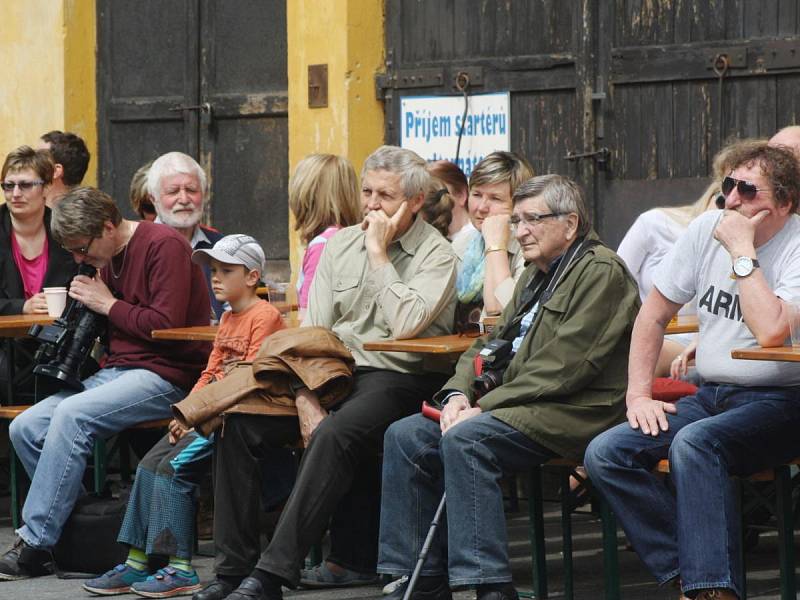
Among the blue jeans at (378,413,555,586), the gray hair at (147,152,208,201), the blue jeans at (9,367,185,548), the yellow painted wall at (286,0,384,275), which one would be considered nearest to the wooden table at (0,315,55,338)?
the blue jeans at (9,367,185,548)

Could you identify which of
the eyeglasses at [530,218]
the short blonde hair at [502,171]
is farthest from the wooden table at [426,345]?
the short blonde hair at [502,171]

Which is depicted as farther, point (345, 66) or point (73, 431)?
point (345, 66)

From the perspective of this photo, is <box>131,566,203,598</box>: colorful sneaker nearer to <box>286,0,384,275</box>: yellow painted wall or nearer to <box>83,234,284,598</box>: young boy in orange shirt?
<box>83,234,284,598</box>: young boy in orange shirt

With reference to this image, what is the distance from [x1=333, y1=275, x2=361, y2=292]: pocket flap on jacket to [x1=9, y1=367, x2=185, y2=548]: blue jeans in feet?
3.12

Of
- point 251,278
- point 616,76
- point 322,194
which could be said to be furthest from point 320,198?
point 616,76

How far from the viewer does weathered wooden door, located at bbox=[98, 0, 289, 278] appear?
34.7 feet

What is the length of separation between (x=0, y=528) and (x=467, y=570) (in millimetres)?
3192

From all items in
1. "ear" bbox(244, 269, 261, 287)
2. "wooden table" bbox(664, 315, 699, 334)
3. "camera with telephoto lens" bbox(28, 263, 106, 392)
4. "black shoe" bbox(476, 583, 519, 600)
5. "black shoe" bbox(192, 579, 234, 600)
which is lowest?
"black shoe" bbox(192, 579, 234, 600)

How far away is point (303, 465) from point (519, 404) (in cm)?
84

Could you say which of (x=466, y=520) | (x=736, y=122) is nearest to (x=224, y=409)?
(x=466, y=520)

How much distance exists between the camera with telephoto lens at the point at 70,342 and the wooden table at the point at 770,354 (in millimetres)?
2987

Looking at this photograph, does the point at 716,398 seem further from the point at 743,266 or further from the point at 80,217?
the point at 80,217

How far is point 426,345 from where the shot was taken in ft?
20.3

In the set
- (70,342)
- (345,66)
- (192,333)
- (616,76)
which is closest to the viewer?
(192,333)
